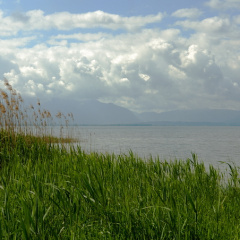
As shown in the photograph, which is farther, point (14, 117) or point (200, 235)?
point (14, 117)

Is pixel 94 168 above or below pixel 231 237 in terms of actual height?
above

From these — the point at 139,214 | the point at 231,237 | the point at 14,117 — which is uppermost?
the point at 14,117

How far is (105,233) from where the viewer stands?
4.30m

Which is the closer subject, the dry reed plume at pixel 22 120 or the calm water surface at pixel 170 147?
the dry reed plume at pixel 22 120

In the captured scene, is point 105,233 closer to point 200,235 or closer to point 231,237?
point 200,235

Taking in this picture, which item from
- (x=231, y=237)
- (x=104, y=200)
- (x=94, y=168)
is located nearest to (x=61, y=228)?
(x=104, y=200)

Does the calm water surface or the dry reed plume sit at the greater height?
the dry reed plume

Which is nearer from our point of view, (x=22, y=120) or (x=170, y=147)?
(x=22, y=120)

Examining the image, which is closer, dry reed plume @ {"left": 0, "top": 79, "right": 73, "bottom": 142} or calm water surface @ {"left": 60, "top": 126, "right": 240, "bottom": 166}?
dry reed plume @ {"left": 0, "top": 79, "right": 73, "bottom": 142}

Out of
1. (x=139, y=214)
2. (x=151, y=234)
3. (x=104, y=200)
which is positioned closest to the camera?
(x=151, y=234)

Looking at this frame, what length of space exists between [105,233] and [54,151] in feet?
22.6

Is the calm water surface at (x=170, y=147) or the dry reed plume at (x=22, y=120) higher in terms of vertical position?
the dry reed plume at (x=22, y=120)

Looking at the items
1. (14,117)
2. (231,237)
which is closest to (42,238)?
(231,237)

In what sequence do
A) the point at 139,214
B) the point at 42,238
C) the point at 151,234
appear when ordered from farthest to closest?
1. the point at 139,214
2. the point at 151,234
3. the point at 42,238
